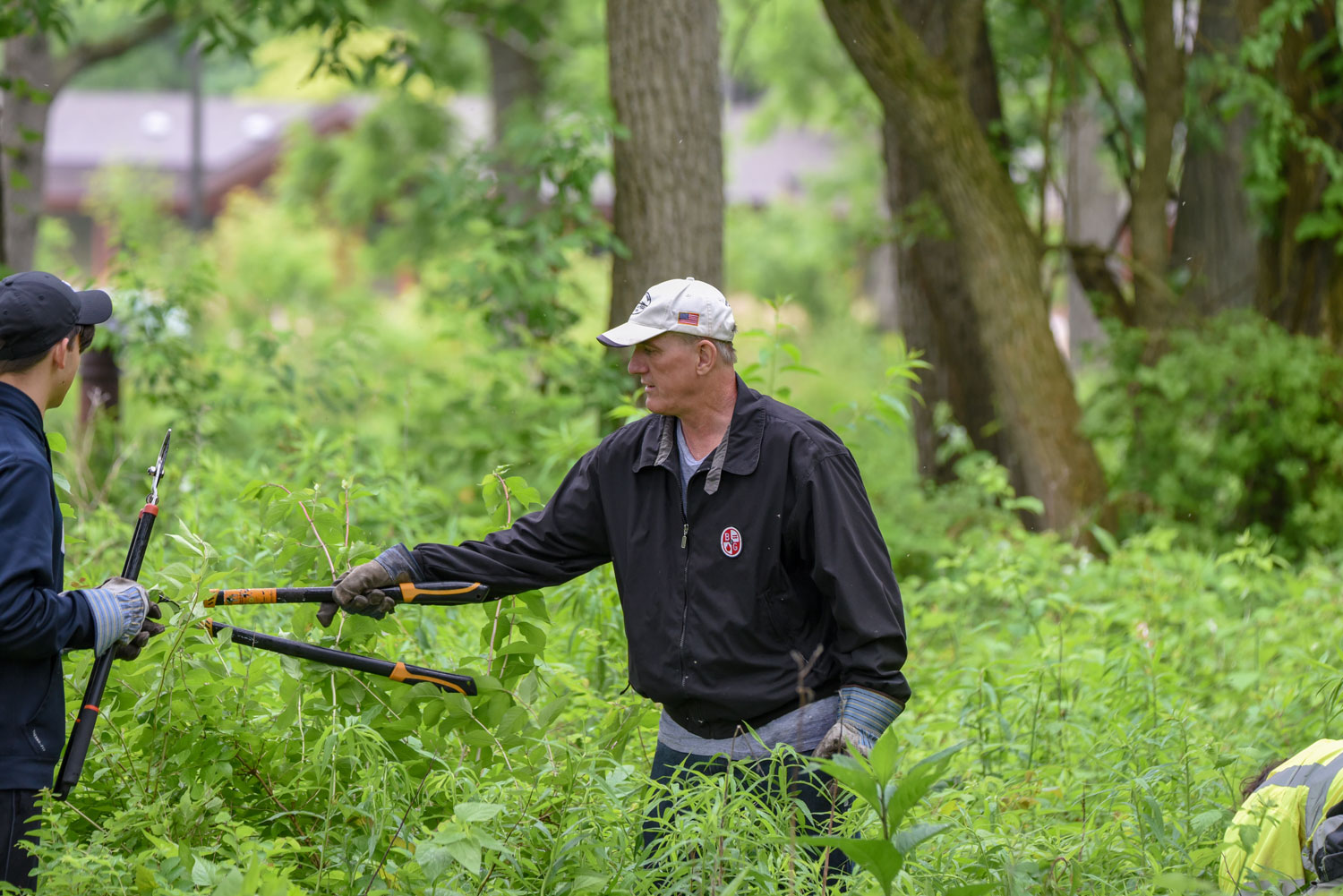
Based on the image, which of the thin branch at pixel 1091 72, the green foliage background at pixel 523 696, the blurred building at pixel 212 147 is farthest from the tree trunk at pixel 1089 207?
the blurred building at pixel 212 147

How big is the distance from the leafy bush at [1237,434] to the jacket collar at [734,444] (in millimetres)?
5862

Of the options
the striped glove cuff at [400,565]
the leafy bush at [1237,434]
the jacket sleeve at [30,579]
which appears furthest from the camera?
the leafy bush at [1237,434]

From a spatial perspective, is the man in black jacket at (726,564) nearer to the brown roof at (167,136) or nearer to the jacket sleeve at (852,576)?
the jacket sleeve at (852,576)

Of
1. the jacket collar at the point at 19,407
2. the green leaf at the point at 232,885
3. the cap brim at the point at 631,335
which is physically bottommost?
the green leaf at the point at 232,885

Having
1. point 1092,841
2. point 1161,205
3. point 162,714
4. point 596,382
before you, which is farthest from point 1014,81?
point 162,714

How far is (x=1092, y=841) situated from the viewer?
3680 millimetres

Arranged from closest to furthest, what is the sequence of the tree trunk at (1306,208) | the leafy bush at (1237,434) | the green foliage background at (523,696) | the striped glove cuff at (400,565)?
the green foliage background at (523,696)
the striped glove cuff at (400,565)
the leafy bush at (1237,434)
the tree trunk at (1306,208)

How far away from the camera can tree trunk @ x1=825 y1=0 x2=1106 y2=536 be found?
8352 millimetres

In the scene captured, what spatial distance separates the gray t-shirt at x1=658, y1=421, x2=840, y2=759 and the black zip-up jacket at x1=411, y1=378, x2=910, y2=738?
2cm

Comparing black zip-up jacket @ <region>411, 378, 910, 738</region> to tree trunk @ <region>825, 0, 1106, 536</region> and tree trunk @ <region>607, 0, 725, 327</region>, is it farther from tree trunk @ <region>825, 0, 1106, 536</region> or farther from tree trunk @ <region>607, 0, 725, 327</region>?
tree trunk @ <region>825, 0, 1106, 536</region>

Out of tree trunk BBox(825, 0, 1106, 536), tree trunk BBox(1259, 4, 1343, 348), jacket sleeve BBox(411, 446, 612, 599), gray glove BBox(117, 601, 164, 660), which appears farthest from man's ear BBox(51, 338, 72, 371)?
tree trunk BBox(1259, 4, 1343, 348)

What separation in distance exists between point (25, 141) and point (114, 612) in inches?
283

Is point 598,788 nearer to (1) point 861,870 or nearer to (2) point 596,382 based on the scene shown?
(1) point 861,870

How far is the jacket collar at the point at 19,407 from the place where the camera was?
2.95 metres
